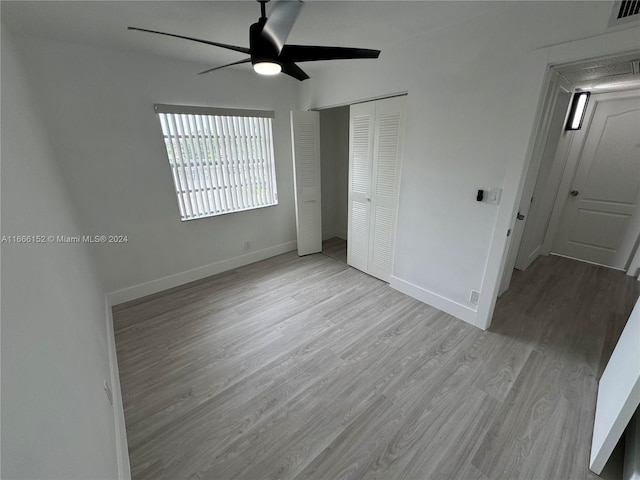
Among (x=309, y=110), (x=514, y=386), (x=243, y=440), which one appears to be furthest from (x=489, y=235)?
(x=309, y=110)

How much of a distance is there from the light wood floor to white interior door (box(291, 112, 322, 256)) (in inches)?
44.1

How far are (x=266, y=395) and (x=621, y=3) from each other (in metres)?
3.05

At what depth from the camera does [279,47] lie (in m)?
1.37

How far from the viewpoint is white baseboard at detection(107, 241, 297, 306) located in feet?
9.17

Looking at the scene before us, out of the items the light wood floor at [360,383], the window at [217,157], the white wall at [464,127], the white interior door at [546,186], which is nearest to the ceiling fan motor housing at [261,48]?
the white wall at [464,127]

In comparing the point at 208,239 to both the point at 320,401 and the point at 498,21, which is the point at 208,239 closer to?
the point at 320,401

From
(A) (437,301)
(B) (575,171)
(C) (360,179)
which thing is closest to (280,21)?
(C) (360,179)

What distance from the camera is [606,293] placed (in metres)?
2.79

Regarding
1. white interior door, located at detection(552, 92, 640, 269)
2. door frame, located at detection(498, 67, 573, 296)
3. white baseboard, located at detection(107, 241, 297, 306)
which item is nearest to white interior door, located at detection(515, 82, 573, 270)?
door frame, located at detection(498, 67, 573, 296)

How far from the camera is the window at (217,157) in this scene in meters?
2.75

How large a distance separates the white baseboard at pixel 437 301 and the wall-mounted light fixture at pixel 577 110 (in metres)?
2.53

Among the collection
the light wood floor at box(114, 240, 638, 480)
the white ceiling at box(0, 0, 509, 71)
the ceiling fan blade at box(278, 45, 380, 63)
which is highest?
the white ceiling at box(0, 0, 509, 71)

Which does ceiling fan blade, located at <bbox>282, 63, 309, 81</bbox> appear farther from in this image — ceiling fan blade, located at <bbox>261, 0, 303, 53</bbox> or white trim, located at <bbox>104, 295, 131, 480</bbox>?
white trim, located at <bbox>104, 295, 131, 480</bbox>

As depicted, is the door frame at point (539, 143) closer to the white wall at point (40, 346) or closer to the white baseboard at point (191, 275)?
the white wall at point (40, 346)
